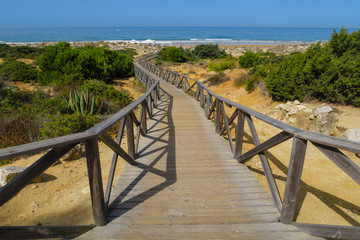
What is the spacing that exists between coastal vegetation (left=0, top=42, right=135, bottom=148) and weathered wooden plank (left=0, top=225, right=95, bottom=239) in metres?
3.91

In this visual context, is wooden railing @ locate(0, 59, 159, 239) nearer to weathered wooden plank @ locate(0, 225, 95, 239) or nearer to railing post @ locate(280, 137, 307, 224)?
weathered wooden plank @ locate(0, 225, 95, 239)

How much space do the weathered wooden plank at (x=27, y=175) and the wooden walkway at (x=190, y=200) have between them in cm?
81

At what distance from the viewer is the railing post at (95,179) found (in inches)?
85.5

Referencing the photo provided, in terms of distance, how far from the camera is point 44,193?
3.90 meters

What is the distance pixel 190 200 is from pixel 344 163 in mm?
1645

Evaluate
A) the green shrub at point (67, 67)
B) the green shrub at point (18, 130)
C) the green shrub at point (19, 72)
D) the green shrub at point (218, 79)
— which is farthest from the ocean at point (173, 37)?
the green shrub at point (18, 130)

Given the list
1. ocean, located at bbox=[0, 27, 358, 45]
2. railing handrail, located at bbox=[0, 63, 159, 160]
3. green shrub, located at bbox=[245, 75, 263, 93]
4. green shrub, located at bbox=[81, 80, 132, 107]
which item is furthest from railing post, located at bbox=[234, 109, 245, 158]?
ocean, located at bbox=[0, 27, 358, 45]

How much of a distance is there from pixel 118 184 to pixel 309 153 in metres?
4.49

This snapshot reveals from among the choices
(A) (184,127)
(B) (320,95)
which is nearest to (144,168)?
(A) (184,127)

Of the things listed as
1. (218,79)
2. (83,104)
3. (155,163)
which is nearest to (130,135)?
(155,163)

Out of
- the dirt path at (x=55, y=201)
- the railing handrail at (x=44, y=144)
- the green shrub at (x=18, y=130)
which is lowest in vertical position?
the dirt path at (x=55, y=201)

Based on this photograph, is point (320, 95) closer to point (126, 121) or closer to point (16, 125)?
point (126, 121)

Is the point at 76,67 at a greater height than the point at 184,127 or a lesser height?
greater

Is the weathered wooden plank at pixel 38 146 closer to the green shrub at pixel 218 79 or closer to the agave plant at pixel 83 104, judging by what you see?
the agave plant at pixel 83 104
